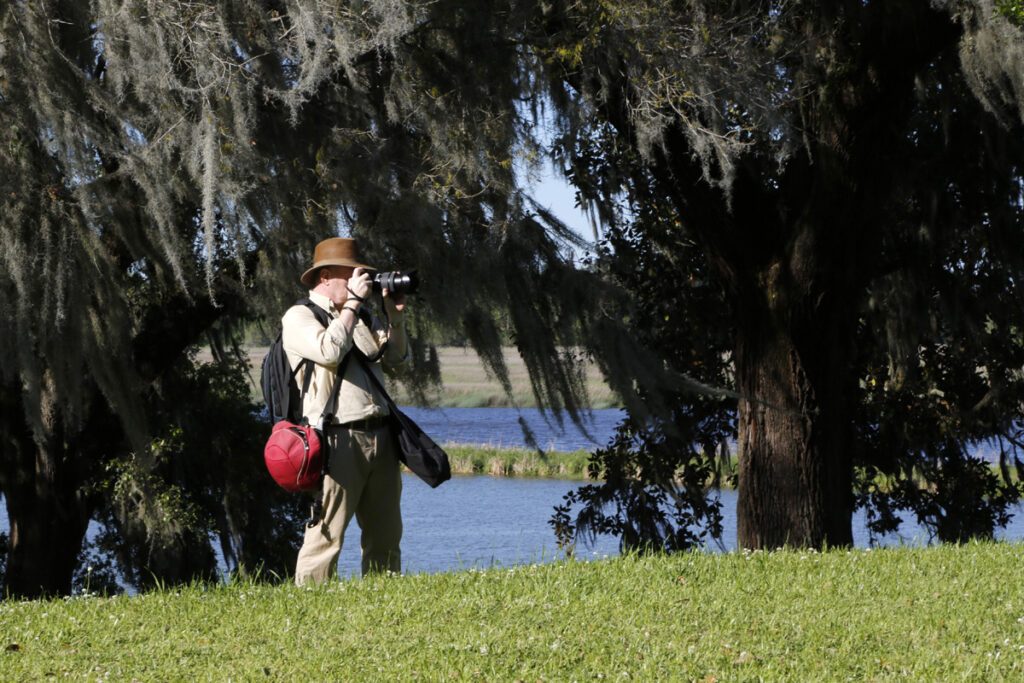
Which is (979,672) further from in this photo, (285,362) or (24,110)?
(24,110)

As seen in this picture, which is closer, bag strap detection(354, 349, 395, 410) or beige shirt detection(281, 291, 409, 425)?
beige shirt detection(281, 291, 409, 425)

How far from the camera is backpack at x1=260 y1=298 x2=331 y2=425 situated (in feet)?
13.4

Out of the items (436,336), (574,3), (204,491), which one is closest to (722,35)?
(574,3)

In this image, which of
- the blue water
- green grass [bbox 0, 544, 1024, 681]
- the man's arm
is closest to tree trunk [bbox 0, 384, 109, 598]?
green grass [bbox 0, 544, 1024, 681]

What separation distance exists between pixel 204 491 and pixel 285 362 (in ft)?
20.9

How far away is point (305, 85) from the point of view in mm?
5156

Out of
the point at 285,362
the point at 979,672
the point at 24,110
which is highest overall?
the point at 24,110

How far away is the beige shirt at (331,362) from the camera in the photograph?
3918 millimetres

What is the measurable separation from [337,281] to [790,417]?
3.18 m

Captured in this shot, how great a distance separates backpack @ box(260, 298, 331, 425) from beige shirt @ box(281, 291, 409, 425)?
2 centimetres

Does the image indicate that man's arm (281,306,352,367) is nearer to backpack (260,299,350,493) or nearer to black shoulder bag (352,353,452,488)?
backpack (260,299,350,493)

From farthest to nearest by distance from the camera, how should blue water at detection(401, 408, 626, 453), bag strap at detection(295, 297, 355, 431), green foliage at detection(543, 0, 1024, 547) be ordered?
1. blue water at detection(401, 408, 626, 453)
2. green foliage at detection(543, 0, 1024, 547)
3. bag strap at detection(295, 297, 355, 431)

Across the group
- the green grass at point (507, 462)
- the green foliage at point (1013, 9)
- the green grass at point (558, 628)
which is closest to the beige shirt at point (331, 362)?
the green grass at point (558, 628)

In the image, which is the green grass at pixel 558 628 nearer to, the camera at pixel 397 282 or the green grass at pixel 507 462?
the camera at pixel 397 282
